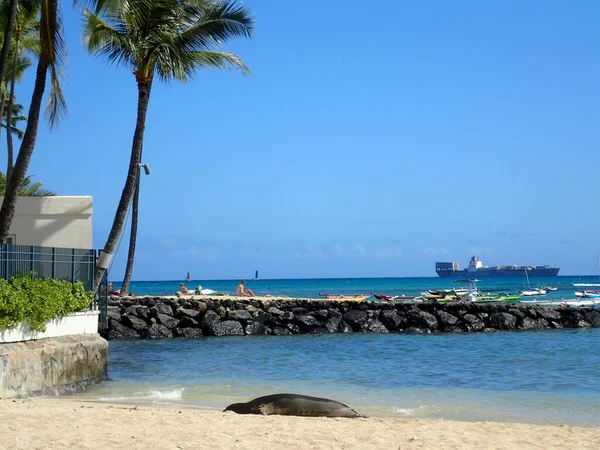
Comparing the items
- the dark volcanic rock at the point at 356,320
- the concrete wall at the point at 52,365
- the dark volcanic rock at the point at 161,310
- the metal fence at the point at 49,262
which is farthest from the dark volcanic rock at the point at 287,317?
the concrete wall at the point at 52,365

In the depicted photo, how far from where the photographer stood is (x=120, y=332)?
28.8 metres

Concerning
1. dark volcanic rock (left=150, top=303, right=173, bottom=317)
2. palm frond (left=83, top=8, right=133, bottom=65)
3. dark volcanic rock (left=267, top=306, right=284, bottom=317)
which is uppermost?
palm frond (left=83, top=8, right=133, bottom=65)

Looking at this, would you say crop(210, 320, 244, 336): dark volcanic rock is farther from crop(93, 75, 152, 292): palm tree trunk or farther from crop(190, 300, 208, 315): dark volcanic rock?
crop(93, 75, 152, 292): palm tree trunk

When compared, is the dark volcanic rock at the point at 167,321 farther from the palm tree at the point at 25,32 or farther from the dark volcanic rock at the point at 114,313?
the palm tree at the point at 25,32

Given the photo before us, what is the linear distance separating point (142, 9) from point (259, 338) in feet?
43.1

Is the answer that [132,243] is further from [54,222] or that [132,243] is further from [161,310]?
[54,222]

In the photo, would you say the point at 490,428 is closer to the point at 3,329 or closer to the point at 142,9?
the point at 3,329

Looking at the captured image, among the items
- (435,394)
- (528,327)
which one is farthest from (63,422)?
(528,327)

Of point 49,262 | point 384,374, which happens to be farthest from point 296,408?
point 384,374

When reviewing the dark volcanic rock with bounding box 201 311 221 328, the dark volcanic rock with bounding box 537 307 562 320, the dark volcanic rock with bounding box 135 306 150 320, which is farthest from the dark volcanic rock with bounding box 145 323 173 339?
the dark volcanic rock with bounding box 537 307 562 320

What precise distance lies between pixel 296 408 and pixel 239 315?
63.7 ft

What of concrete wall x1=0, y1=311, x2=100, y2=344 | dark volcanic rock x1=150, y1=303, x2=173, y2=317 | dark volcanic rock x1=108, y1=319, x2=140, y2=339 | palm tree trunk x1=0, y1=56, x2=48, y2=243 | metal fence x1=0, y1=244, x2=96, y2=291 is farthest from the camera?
dark volcanic rock x1=150, y1=303, x2=173, y2=317

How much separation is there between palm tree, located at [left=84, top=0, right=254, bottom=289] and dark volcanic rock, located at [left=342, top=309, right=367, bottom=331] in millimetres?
12871

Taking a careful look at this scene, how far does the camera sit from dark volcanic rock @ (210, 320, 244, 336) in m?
29.9
